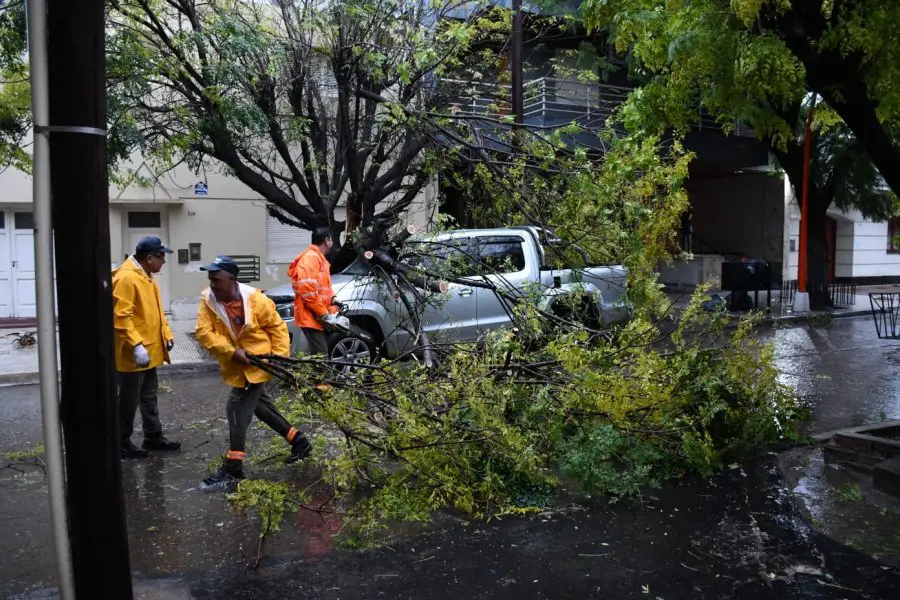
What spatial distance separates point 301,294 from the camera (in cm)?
788

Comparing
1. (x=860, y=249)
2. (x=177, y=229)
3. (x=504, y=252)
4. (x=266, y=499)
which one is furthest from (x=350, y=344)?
(x=860, y=249)

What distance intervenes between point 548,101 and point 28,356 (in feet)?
35.9

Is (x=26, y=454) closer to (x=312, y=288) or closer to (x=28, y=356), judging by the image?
(x=312, y=288)

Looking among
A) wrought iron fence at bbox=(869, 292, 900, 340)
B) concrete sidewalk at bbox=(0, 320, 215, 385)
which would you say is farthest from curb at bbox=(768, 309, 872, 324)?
concrete sidewalk at bbox=(0, 320, 215, 385)

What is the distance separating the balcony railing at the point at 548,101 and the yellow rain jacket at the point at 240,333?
22.9 feet

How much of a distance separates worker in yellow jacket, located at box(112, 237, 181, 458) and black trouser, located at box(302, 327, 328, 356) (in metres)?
1.51

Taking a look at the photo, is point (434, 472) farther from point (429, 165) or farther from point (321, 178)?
point (321, 178)

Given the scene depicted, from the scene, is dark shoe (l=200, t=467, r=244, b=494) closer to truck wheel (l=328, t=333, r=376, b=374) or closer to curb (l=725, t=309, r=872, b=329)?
truck wheel (l=328, t=333, r=376, b=374)

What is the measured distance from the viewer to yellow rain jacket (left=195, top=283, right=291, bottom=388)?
5598 millimetres

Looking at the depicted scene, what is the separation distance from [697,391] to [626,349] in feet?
2.20

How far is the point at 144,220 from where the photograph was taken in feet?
51.6

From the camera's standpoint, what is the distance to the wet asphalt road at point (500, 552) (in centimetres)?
417

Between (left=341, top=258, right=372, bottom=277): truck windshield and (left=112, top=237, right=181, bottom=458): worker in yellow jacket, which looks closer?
(left=112, top=237, right=181, bottom=458): worker in yellow jacket

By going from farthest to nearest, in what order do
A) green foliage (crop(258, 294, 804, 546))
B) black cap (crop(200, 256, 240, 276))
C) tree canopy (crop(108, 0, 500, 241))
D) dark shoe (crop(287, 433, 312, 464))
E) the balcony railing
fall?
the balcony railing < tree canopy (crop(108, 0, 500, 241)) < dark shoe (crop(287, 433, 312, 464)) < black cap (crop(200, 256, 240, 276)) < green foliage (crop(258, 294, 804, 546))
